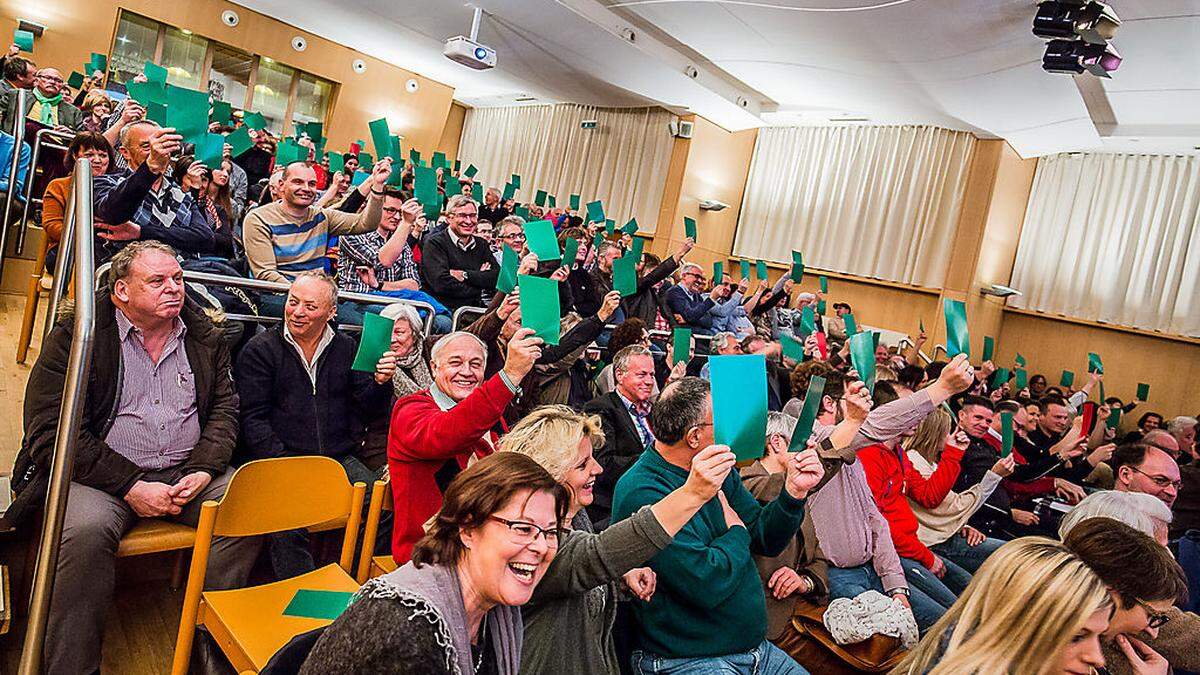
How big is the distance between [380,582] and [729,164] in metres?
11.0

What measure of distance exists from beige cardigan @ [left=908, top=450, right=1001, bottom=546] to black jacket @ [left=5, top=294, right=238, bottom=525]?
2.80m

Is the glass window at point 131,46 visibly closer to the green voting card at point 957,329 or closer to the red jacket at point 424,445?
the red jacket at point 424,445

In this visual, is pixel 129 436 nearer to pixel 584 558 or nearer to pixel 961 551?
pixel 584 558

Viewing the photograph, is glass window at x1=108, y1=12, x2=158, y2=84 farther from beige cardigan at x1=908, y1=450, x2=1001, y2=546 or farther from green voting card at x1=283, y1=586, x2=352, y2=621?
beige cardigan at x1=908, y1=450, x2=1001, y2=546

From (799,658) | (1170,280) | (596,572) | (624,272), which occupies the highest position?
(1170,280)

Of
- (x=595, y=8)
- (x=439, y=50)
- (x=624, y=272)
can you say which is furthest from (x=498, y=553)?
(x=439, y=50)

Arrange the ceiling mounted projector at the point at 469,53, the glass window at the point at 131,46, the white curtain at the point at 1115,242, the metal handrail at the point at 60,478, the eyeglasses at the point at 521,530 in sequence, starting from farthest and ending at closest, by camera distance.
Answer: the glass window at the point at 131,46
the white curtain at the point at 1115,242
the ceiling mounted projector at the point at 469,53
the metal handrail at the point at 60,478
the eyeglasses at the point at 521,530

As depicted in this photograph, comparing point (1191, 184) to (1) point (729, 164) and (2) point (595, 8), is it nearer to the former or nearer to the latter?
(1) point (729, 164)

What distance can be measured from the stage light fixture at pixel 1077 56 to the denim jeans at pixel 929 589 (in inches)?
162

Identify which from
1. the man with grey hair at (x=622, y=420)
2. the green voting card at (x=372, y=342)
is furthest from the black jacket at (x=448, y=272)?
the green voting card at (x=372, y=342)

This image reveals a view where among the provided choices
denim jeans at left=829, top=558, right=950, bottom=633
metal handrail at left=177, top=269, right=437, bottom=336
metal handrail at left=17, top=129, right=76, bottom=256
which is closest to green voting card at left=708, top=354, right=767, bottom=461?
denim jeans at left=829, top=558, right=950, bottom=633

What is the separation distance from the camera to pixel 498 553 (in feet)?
4.48

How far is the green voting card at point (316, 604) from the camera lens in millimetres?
1956

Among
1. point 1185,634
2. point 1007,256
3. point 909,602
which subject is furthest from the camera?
point 1007,256
